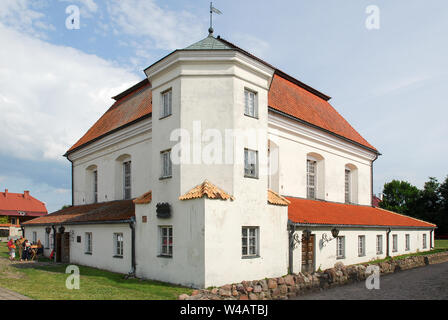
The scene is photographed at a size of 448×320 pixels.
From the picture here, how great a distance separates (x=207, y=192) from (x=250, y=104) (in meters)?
4.49

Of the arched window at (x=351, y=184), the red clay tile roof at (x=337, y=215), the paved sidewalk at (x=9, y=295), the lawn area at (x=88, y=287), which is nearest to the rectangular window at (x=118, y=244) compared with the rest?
the lawn area at (x=88, y=287)

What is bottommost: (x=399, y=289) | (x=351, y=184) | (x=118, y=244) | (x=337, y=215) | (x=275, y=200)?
(x=399, y=289)

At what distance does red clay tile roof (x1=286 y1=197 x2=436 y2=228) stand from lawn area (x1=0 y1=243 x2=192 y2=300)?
21.5ft

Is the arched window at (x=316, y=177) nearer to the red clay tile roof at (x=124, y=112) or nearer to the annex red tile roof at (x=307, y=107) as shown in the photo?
the annex red tile roof at (x=307, y=107)

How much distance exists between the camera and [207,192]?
13406mm

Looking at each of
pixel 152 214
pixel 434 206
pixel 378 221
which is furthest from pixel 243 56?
pixel 434 206

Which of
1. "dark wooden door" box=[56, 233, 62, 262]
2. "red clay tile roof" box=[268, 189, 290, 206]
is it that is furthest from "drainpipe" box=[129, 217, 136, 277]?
"dark wooden door" box=[56, 233, 62, 262]

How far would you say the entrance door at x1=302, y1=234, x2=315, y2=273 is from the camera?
1761cm

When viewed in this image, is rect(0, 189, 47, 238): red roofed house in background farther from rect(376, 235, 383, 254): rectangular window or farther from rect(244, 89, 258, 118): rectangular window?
rect(244, 89, 258, 118): rectangular window

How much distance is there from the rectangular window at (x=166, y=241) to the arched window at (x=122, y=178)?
28.2ft

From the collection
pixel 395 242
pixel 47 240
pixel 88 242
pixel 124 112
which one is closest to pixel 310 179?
pixel 395 242

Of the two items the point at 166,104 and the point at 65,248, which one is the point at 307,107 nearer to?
the point at 166,104

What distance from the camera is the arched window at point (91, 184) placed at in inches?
1056

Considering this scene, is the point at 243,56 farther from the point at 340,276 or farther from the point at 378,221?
the point at 378,221
